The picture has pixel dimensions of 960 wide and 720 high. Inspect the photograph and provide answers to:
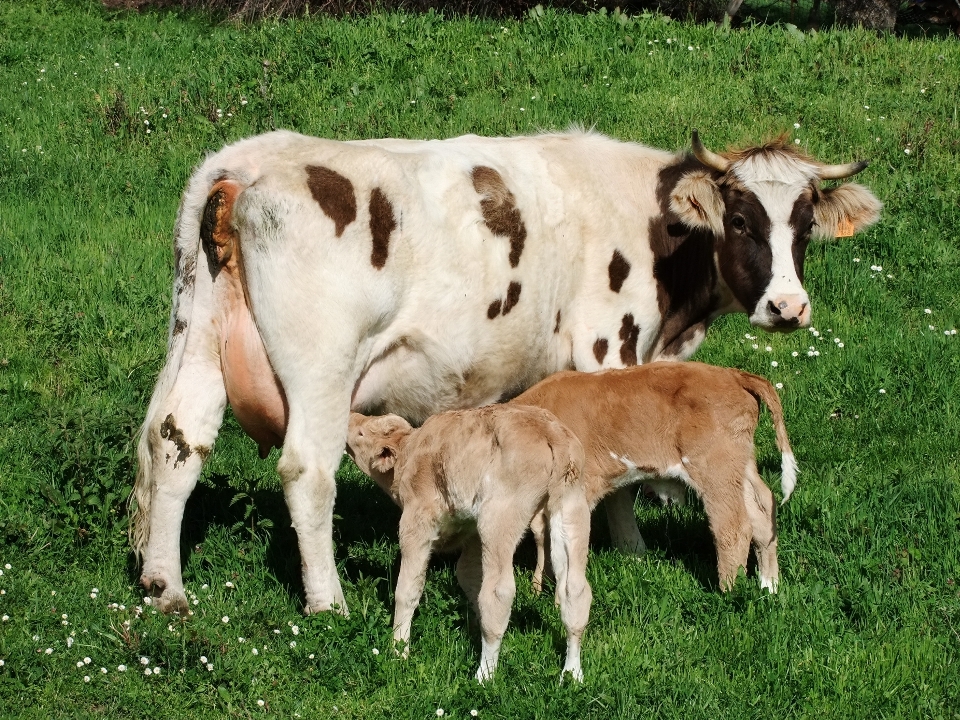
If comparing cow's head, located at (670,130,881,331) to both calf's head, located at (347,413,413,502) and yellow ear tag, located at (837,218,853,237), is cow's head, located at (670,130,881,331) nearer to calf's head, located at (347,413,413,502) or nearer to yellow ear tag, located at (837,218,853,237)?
yellow ear tag, located at (837,218,853,237)

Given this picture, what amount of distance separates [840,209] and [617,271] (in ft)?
5.44

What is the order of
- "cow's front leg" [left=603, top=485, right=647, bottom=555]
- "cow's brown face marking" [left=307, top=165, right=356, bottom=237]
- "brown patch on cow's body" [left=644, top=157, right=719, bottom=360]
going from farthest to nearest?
"brown patch on cow's body" [left=644, top=157, right=719, bottom=360] < "cow's front leg" [left=603, top=485, right=647, bottom=555] < "cow's brown face marking" [left=307, top=165, right=356, bottom=237]

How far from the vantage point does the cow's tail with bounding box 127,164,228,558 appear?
6617mm

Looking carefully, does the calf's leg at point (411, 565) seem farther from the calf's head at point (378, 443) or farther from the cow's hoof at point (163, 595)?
the cow's hoof at point (163, 595)

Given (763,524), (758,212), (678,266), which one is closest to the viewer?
(763,524)

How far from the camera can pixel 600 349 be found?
26.2ft

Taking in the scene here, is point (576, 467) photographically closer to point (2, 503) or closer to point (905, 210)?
point (2, 503)

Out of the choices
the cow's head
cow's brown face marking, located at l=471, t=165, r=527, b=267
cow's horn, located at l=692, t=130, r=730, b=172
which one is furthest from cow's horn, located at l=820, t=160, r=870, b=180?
cow's brown face marking, located at l=471, t=165, r=527, b=267

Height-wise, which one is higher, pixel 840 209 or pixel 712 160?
pixel 712 160

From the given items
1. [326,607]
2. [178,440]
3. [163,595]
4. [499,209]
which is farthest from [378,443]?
[499,209]

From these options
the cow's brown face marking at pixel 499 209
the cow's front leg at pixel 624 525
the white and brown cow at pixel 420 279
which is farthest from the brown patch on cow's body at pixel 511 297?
the cow's front leg at pixel 624 525

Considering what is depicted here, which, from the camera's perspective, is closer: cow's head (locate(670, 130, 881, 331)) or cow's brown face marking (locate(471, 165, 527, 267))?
cow's brown face marking (locate(471, 165, 527, 267))

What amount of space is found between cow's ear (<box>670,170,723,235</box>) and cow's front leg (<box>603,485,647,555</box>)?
1845 millimetres

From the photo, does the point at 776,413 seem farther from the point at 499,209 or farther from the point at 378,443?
the point at 378,443
